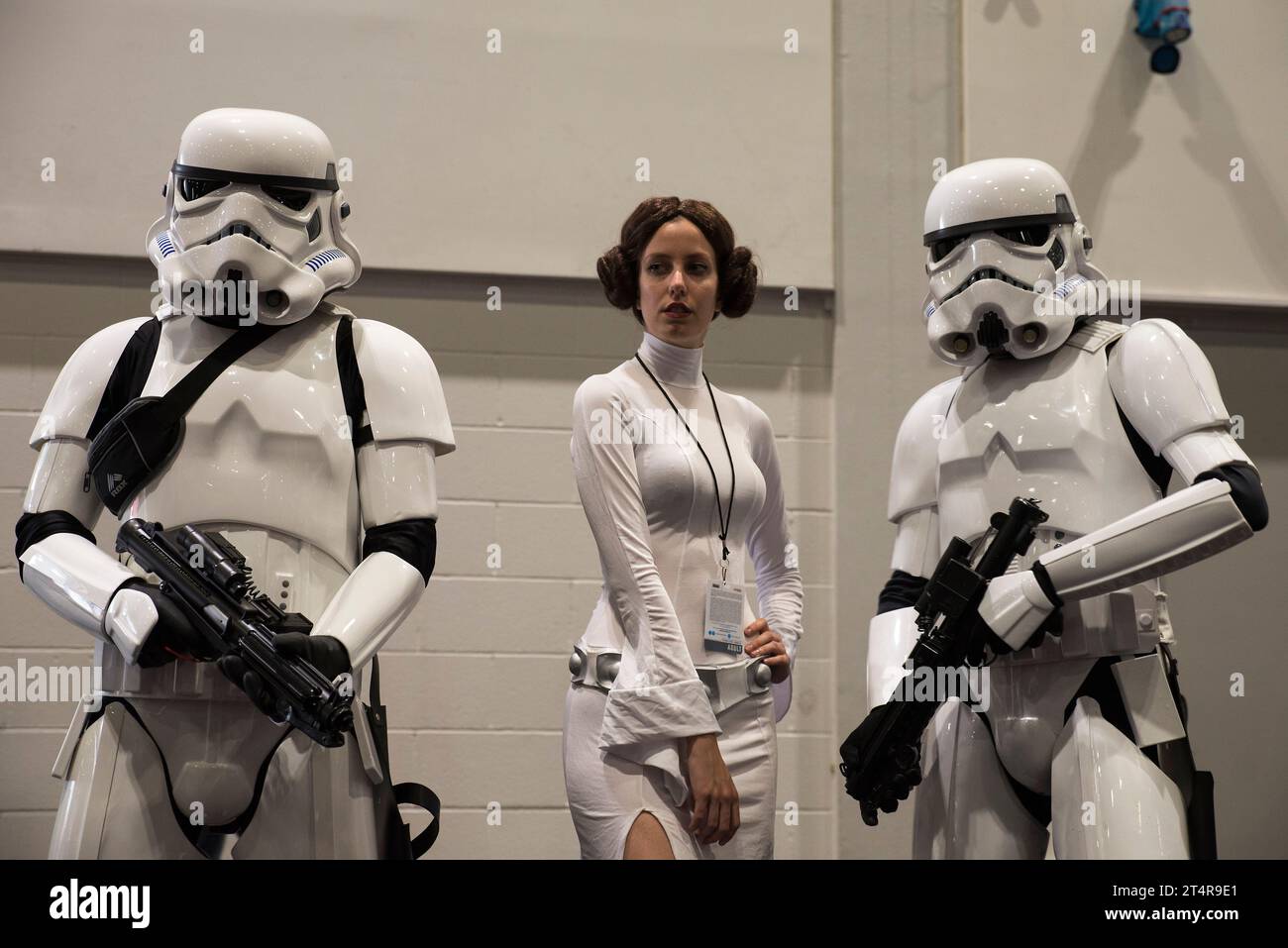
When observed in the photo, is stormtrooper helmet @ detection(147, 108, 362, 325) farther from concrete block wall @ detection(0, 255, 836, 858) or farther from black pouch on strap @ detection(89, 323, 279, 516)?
concrete block wall @ detection(0, 255, 836, 858)

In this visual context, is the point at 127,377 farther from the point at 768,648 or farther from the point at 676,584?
the point at 768,648

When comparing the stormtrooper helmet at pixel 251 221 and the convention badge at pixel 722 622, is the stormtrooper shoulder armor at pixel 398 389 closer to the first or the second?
the stormtrooper helmet at pixel 251 221

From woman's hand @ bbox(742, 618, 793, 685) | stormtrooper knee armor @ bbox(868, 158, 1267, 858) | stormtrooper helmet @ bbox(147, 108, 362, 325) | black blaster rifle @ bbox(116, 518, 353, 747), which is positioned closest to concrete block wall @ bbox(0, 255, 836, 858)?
woman's hand @ bbox(742, 618, 793, 685)

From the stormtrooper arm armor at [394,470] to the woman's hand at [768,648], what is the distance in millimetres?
721

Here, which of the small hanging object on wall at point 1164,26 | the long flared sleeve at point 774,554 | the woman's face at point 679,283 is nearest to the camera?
the woman's face at point 679,283

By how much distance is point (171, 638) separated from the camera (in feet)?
6.95

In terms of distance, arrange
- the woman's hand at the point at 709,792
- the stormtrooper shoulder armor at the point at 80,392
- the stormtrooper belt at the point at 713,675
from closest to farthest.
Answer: the stormtrooper shoulder armor at the point at 80,392 → the woman's hand at the point at 709,792 → the stormtrooper belt at the point at 713,675

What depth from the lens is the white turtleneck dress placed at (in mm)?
2500

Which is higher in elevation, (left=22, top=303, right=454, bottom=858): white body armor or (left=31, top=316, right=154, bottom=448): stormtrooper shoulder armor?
(left=31, top=316, right=154, bottom=448): stormtrooper shoulder armor

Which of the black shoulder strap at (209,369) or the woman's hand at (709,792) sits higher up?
the black shoulder strap at (209,369)

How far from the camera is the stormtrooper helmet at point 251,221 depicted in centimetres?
236

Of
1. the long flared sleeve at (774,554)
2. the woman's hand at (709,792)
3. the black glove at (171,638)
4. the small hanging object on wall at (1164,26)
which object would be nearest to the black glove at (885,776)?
the woman's hand at (709,792)

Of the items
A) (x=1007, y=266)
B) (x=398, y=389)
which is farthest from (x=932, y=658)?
(x=398, y=389)

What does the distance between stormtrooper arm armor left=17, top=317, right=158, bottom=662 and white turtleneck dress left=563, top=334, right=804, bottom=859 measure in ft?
2.91
